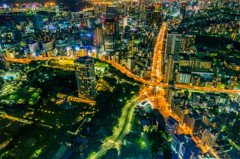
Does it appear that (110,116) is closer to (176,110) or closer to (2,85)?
(176,110)

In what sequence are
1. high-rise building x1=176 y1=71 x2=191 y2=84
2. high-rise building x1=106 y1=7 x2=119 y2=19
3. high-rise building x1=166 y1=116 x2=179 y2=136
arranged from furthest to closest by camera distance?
high-rise building x1=106 y1=7 x2=119 y2=19, high-rise building x1=176 y1=71 x2=191 y2=84, high-rise building x1=166 y1=116 x2=179 y2=136

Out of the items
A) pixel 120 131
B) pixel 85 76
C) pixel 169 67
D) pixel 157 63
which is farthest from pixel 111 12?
pixel 120 131

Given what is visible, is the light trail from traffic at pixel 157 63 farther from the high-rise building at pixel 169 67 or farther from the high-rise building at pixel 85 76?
the high-rise building at pixel 85 76

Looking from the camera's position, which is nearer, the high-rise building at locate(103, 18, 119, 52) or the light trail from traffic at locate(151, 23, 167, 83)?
the light trail from traffic at locate(151, 23, 167, 83)

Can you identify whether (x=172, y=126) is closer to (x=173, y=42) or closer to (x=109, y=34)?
(x=173, y=42)

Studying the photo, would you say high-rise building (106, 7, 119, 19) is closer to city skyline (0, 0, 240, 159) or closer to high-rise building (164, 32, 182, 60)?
city skyline (0, 0, 240, 159)

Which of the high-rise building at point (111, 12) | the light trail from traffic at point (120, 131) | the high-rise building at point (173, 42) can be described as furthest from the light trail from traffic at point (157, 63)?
the high-rise building at point (111, 12)

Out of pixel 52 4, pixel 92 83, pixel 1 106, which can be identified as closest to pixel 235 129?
pixel 92 83

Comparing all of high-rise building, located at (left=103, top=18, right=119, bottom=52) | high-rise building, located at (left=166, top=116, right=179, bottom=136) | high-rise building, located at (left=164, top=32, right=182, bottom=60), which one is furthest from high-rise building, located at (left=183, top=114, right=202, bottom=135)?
high-rise building, located at (left=103, top=18, right=119, bottom=52)
